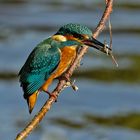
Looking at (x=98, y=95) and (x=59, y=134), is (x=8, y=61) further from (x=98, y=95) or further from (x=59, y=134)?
(x=59, y=134)

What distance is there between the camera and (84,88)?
35.8 feet

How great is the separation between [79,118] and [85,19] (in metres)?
5.41

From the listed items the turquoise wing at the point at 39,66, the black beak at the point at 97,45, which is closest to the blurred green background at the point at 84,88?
the turquoise wing at the point at 39,66

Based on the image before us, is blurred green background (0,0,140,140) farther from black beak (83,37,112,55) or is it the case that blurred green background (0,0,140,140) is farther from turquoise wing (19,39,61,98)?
black beak (83,37,112,55)

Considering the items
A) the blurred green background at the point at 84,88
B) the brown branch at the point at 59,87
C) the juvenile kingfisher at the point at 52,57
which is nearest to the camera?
the brown branch at the point at 59,87

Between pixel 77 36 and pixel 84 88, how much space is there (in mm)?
7182

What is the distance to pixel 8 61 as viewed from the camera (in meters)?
12.4

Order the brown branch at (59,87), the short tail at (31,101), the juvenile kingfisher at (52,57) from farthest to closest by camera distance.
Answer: the short tail at (31,101) → the juvenile kingfisher at (52,57) → the brown branch at (59,87)

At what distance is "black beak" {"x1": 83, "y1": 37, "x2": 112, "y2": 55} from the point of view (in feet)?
11.7

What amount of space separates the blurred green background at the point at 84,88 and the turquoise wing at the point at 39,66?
5158mm

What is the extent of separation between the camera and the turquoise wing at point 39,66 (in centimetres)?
374

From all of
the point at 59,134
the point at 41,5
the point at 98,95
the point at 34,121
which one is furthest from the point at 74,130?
the point at 41,5

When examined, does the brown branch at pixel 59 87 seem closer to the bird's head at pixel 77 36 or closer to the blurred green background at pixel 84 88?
the bird's head at pixel 77 36

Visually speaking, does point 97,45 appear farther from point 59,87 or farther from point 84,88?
point 84,88
